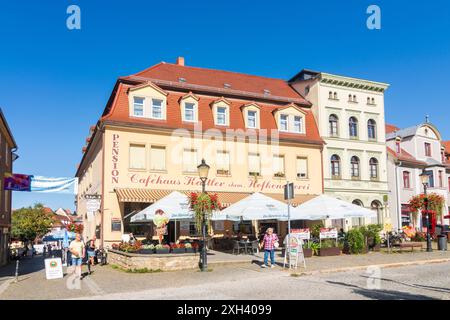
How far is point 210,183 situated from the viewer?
94.5 ft

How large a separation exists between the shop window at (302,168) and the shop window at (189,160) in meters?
7.51

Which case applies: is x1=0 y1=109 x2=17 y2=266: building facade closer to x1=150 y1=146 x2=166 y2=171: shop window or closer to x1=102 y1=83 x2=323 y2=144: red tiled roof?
x1=102 y1=83 x2=323 y2=144: red tiled roof

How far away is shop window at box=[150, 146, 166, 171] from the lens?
2753 cm

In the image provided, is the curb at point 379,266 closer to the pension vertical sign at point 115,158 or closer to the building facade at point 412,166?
the pension vertical sign at point 115,158

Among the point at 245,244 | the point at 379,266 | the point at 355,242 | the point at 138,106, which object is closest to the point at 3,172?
the point at 138,106

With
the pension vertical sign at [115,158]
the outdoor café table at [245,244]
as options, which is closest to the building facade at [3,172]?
the pension vertical sign at [115,158]

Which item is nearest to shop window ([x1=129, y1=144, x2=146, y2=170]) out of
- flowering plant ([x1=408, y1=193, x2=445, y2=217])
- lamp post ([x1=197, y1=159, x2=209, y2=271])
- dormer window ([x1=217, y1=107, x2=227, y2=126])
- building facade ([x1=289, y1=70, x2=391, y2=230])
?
dormer window ([x1=217, y1=107, x2=227, y2=126])

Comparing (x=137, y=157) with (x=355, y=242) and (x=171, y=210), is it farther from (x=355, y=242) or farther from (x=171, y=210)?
(x=355, y=242)

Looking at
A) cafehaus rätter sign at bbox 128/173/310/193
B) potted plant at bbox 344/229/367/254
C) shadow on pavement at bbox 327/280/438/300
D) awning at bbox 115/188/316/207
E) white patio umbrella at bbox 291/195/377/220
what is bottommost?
shadow on pavement at bbox 327/280/438/300

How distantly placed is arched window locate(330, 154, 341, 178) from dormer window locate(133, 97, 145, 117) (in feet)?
46.6
